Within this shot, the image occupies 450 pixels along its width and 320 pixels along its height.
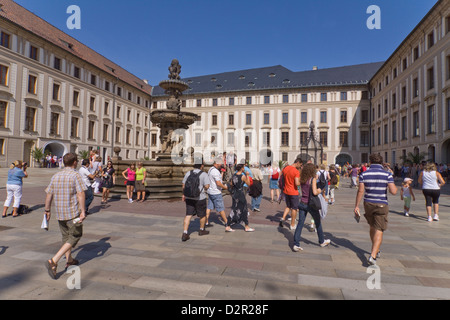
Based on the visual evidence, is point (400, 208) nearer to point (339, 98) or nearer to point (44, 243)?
point (44, 243)

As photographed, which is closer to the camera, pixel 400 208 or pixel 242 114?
pixel 400 208

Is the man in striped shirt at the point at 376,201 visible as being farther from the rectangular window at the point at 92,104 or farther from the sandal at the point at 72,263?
the rectangular window at the point at 92,104

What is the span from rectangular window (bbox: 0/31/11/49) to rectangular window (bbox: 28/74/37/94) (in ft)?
11.3

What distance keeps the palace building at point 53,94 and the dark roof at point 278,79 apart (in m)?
13.9

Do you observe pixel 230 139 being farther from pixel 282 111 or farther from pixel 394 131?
pixel 394 131

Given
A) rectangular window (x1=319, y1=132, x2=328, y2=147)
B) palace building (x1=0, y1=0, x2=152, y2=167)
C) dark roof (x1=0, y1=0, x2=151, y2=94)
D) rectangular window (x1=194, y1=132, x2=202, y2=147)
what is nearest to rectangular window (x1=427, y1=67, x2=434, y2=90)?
rectangular window (x1=319, y1=132, x2=328, y2=147)

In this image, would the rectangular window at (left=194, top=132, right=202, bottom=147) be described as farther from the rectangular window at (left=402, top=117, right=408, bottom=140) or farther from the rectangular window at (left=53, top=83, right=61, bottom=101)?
the rectangular window at (left=402, top=117, right=408, bottom=140)

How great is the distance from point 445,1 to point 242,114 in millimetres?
31076

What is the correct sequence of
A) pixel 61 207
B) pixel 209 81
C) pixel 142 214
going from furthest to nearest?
1. pixel 209 81
2. pixel 142 214
3. pixel 61 207

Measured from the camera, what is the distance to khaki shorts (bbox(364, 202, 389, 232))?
4.17 meters

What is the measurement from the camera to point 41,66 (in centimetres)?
3028

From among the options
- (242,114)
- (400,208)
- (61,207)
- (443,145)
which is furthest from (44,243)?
(242,114)

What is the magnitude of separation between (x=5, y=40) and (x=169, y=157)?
86.1 ft

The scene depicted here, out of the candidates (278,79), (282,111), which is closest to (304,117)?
(282,111)
